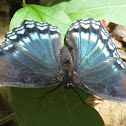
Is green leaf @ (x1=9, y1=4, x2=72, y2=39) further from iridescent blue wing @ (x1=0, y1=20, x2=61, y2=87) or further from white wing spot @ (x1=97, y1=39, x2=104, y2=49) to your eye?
white wing spot @ (x1=97, y1=39, x2=104, y2=49)

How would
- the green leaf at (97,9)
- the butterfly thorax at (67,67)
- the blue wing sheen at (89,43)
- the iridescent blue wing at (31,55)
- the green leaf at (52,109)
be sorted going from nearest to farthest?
the iridescent blue wing at (31,55) → the butterfly thorax at (67,67) → the green leaf at (52,109) → the blue wing sheen at (89,43) → the green leaf at (97,9)

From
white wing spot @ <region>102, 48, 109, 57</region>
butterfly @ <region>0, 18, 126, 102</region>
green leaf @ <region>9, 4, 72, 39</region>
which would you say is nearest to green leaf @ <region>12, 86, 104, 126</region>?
butterfly @ <region>0, 18, 126, 102</region>

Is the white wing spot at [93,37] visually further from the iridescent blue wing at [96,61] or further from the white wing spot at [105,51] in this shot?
the white wing spot at [105,51]

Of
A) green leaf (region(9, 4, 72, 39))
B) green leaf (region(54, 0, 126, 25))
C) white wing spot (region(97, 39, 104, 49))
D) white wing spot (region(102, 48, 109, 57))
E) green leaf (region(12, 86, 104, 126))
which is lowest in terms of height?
green leaf (region(12, 86, 104, 126))

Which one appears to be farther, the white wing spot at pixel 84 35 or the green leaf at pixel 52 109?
the white wing spot at pixel 84 35

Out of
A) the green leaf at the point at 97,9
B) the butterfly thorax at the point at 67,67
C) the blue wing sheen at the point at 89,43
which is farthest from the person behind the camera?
the green leaf at the point at 97,9

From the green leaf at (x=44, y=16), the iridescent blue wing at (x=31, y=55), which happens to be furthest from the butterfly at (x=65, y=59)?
the green leaf at (x=44, y=16)
